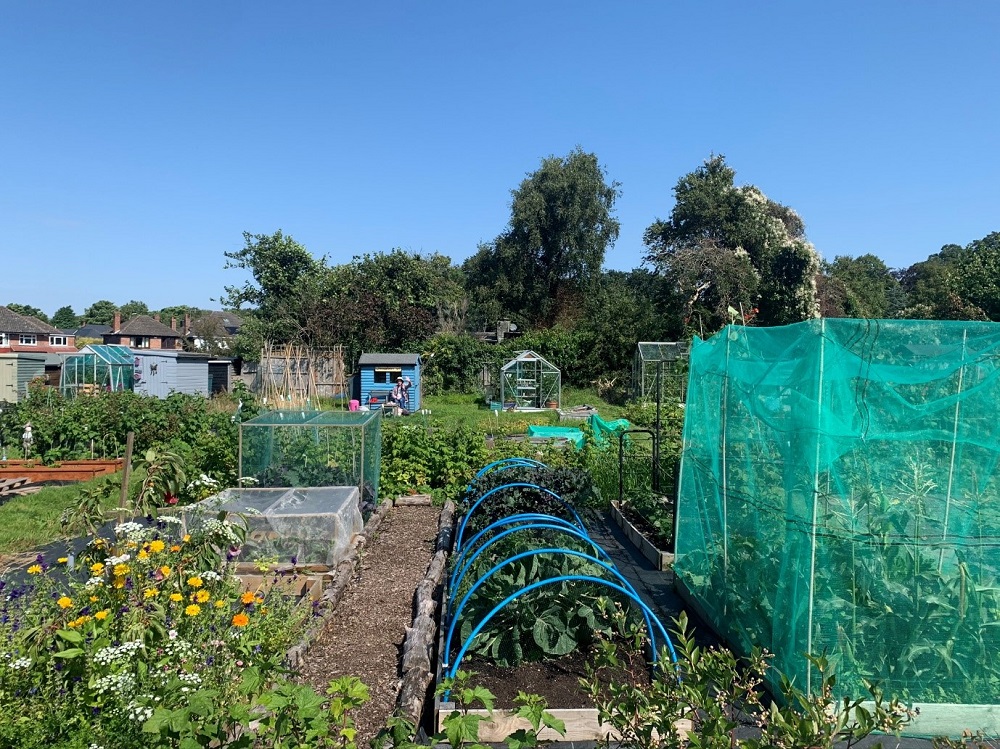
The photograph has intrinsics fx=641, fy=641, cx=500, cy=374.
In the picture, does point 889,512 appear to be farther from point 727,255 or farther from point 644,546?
point 727,255

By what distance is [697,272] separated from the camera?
2658cm

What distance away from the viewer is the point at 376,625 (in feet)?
17.4

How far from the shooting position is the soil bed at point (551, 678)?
12.7 feet

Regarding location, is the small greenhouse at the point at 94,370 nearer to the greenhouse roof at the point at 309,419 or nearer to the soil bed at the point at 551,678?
the greenhouse roof at the point at 309,419

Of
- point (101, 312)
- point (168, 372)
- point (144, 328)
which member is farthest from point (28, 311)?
point (168, 372)

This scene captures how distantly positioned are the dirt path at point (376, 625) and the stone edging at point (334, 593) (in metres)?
0.08

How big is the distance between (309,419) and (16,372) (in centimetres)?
1718

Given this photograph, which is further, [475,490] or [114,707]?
[475,490]

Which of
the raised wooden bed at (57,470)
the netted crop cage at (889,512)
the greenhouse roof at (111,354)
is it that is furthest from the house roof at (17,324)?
the netted crop cage at (889,512)

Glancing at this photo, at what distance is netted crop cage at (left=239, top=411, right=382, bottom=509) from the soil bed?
13.4 ft

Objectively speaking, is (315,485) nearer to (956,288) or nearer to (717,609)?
(717,609)

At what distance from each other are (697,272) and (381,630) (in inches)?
948

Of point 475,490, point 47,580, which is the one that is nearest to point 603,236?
point 475,490

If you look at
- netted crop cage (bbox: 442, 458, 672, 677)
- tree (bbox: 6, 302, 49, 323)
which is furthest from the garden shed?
tree (bbox: 6, 302, 49, 323)
